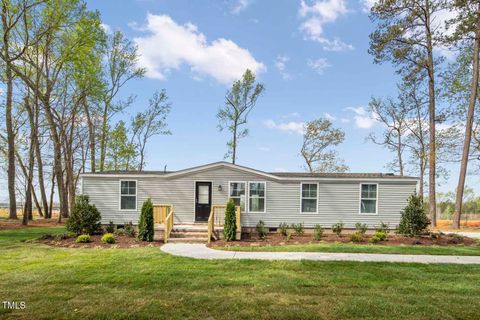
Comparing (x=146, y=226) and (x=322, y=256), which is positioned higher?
(x=146, y=226)

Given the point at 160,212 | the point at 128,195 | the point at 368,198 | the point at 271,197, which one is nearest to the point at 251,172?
the point at 271,197

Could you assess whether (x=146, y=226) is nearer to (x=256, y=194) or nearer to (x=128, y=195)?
(x=128, y=195)

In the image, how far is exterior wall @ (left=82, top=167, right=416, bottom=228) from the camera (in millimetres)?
13812

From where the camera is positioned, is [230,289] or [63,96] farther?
[63,96]

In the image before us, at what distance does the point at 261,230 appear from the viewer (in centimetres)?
1277

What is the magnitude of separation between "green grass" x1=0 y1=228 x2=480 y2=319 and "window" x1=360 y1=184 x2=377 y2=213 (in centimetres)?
635

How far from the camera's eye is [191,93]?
67.4ft

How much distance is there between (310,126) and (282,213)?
1709 cm

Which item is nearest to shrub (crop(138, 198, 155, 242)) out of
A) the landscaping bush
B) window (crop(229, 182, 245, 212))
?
the landscaping bush

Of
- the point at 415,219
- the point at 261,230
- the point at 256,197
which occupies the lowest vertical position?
the point at 261,230

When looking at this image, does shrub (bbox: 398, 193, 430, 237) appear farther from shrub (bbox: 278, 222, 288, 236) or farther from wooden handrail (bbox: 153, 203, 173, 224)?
wooden handrail (bbox: 153, 203, 173, 224)

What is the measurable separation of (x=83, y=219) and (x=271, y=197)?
24.3ft

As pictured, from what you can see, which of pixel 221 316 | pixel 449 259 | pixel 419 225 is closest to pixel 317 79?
pixel 419 225

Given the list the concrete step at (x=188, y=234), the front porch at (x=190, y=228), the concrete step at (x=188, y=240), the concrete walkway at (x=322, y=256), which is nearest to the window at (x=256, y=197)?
the front porch at (x=190, y=228)
